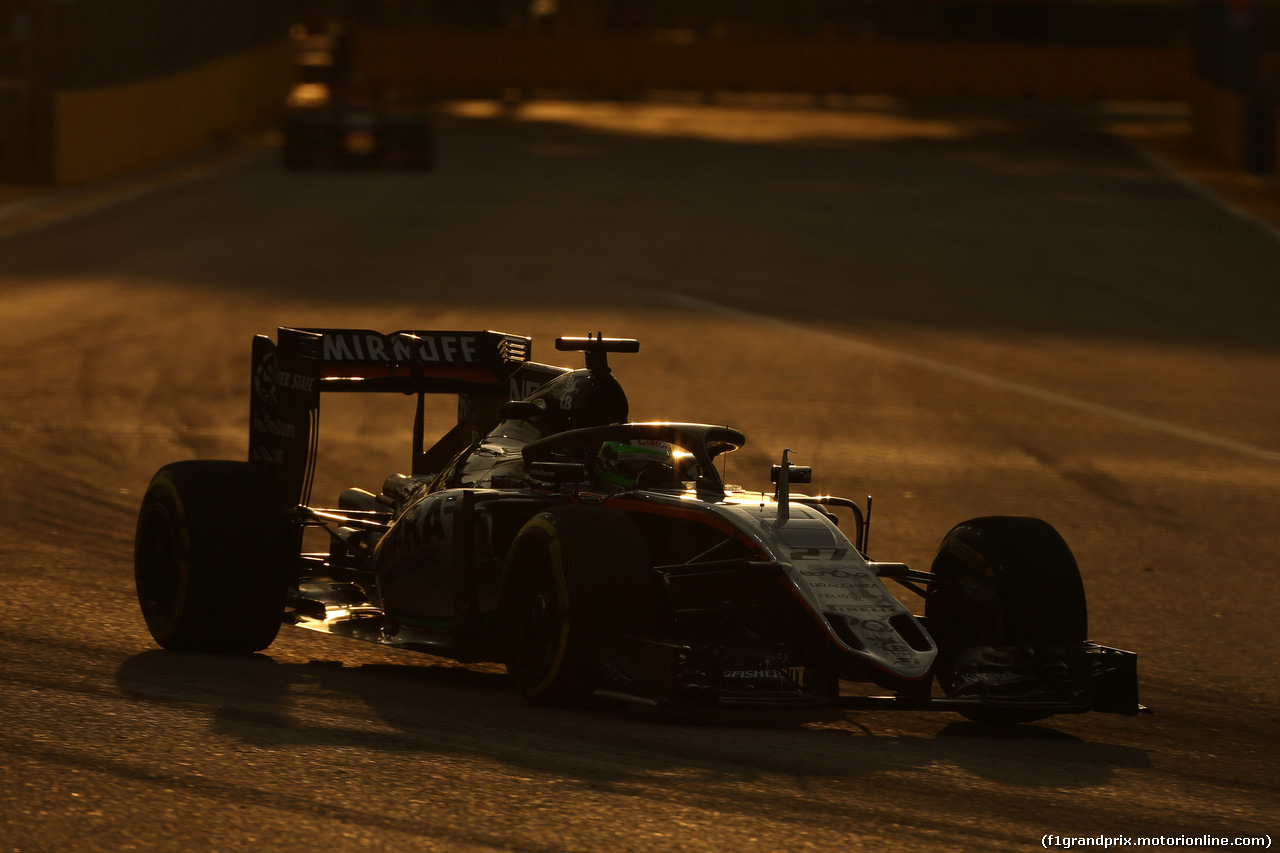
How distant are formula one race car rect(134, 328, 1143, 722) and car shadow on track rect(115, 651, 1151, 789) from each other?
0.17 meters

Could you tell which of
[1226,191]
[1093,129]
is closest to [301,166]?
[1226,191]

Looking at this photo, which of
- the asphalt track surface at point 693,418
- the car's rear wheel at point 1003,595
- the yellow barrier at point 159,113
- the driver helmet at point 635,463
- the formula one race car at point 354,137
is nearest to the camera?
the asphalt track surface at point 693,418

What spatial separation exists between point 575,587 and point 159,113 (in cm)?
3123

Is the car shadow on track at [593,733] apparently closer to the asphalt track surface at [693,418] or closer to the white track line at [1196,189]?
the asphalt track surface at [693,418]

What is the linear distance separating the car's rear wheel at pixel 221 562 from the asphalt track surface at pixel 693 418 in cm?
15

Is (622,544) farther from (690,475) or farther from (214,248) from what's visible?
(214,248)

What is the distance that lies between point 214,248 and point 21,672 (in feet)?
59.7

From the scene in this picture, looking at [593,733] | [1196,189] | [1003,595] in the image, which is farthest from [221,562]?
[1196,189]

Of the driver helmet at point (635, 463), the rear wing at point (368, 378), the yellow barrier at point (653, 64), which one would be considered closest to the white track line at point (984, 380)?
the rear wing at point (368, 378)

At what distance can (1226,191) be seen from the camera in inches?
1409

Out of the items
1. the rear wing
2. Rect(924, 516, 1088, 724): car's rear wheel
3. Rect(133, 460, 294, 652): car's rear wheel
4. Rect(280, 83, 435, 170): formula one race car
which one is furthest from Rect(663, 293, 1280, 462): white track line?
Rect(280, 83, 435, 170): formula one race car

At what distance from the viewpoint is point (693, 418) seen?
15602mm

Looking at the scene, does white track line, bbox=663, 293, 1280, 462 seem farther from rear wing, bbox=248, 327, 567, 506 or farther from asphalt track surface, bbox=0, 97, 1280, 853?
rear wing, bbox=248, 327, 567, 506

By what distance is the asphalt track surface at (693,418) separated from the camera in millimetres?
5941
